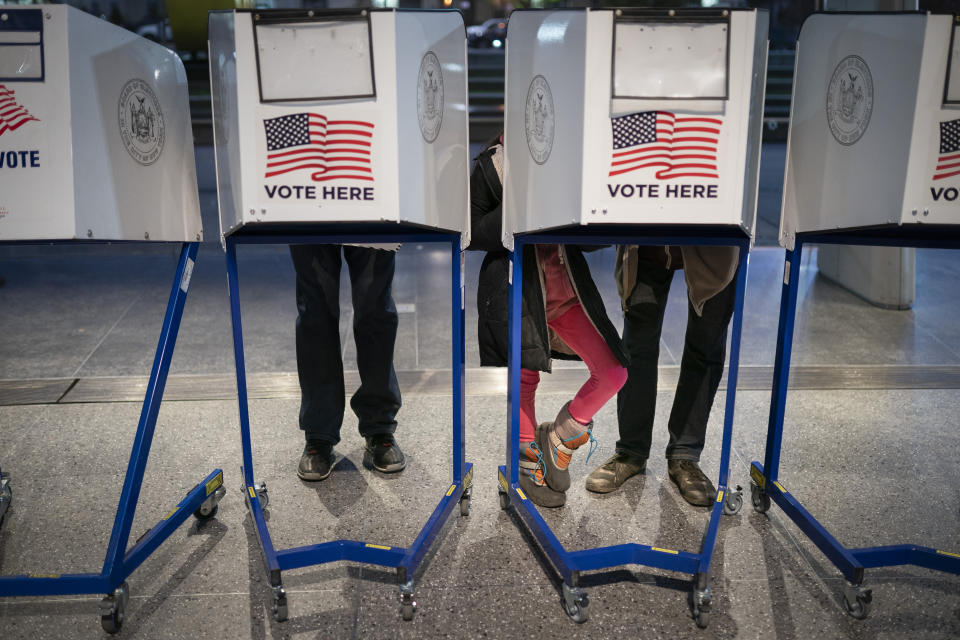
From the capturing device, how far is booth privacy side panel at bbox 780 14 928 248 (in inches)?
84.7

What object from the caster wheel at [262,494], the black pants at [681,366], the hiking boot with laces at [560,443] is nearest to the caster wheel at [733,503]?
the black pants at [681,366]

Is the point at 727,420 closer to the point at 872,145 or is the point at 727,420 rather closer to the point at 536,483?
the point at 536,483

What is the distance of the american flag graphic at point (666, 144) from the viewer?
211cm

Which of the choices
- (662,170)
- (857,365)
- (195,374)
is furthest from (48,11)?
(857,365)

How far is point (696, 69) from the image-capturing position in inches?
82.2

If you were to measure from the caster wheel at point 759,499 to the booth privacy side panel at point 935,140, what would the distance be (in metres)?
1.11

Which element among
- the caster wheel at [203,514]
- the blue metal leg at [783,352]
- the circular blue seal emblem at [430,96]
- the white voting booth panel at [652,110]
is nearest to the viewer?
the white voting booth panel at [652,110]

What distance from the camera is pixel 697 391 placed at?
2922 millimetres

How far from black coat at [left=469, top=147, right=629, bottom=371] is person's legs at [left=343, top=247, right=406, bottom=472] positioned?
442mm

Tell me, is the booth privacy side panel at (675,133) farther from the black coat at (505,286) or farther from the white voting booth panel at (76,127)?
the white voting booth panel at (76,127)

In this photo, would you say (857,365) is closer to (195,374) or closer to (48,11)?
(195,374)

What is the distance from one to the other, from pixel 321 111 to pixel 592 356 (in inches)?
46.4

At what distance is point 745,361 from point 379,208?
2.78 meters

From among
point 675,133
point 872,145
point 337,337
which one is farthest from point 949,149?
point 337,337
